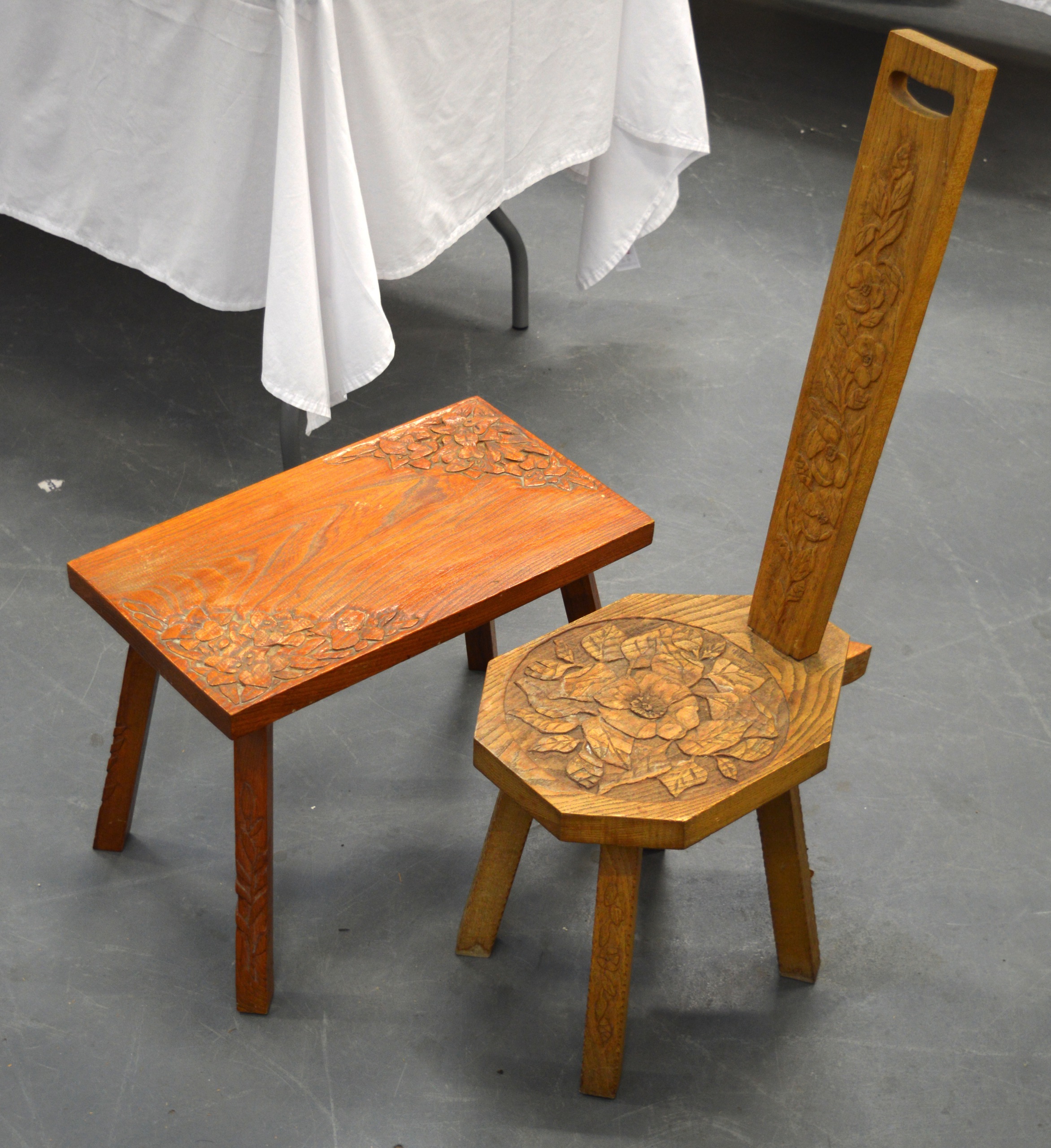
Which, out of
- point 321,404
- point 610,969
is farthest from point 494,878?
point 321,404

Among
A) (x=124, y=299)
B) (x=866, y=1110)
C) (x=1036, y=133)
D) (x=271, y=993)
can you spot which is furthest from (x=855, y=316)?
(x=1036, y=133)

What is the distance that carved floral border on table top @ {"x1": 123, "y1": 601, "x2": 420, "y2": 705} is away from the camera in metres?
1.20

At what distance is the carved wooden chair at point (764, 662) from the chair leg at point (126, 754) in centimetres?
40

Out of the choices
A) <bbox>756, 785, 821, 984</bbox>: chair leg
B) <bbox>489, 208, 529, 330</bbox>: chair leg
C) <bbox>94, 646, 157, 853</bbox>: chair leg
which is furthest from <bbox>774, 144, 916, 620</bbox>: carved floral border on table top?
<bbox>489, 208, 529, 330</bbox>: chair leg

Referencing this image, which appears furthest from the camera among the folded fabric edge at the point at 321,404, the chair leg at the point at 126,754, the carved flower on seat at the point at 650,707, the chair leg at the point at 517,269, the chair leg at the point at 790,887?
the chair leg at the point at 517,269

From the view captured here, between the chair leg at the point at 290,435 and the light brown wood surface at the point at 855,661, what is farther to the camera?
the chair leg at the point at 290,435

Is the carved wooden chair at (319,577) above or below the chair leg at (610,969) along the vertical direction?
above

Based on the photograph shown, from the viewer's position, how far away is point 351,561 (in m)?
1.35

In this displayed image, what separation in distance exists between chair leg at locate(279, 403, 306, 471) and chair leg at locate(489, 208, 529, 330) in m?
0.56

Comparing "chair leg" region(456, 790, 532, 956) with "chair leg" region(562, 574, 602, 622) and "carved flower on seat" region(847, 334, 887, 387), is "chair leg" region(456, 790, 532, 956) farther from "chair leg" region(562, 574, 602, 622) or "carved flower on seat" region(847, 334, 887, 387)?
"carved flower on seat" region(847, 334, 887, 387)

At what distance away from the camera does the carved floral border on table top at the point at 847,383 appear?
1.02 metres

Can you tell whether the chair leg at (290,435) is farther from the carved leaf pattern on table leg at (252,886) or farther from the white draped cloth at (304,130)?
the carved leaf pattern on table leg at (252,886)

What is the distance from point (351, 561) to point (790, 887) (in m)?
0.56

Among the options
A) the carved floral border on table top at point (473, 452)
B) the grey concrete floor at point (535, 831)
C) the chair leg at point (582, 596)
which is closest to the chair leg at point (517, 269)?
the grey concrete floor at point (535, 831)
